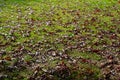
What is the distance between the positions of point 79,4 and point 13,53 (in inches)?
401

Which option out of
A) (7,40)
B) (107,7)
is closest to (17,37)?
(7,40)

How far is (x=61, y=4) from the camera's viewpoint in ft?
70.5

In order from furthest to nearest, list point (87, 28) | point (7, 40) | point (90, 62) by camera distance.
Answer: point (87, 28), point (7, 40), point (90, 62)

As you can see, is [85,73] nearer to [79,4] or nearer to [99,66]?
[99,66]

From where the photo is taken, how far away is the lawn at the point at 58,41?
1134cm

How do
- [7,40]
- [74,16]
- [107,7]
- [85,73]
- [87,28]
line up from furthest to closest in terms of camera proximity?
[107,7]
[74,16]
[87,28]
[7,40]
[85,73]

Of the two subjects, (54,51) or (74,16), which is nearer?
(54,51)

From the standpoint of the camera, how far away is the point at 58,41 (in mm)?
14125

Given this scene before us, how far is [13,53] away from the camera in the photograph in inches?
495

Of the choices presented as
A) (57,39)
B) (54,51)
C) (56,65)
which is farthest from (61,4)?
(56,65)

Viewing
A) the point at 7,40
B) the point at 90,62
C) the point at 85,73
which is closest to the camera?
the point at 85,73

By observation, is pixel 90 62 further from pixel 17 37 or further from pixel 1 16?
pixel 1 16

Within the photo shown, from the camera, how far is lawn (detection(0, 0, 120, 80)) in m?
11.3

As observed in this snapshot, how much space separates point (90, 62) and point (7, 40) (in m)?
4.16
